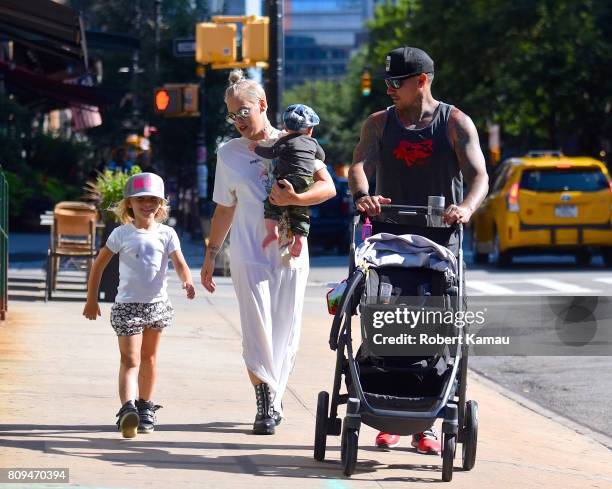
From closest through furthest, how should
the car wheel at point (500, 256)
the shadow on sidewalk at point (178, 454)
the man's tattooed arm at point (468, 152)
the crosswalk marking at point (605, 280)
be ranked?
the shadow on sidewalk at point (178, 454), the man's tattooed arm at point (468, 152), the crosswalk marking at point (605, 280), the car wheel at point (500, 256)

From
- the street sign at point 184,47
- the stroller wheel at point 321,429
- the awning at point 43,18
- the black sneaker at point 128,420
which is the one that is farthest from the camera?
the street sign at point 184,47

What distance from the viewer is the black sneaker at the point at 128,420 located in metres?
7.78

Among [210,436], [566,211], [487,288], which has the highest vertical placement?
[210,436]

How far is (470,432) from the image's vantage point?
7.19 meters

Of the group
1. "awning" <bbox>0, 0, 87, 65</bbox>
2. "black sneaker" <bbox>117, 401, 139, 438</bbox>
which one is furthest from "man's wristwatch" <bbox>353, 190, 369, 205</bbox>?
"awning" <bbox>0, 0, 87, 65</bbox>

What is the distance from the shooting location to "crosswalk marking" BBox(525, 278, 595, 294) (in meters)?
19.2

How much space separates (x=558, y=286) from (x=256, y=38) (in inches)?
212

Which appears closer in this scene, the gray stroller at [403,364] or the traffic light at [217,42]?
the gray stroller at [403,364]

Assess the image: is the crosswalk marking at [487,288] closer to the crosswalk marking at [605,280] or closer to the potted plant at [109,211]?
the crosswalk marking at [605,280]

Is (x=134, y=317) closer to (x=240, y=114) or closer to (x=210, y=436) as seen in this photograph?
(x=210, y=436)

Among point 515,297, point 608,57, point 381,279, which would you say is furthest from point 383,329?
point 608,57

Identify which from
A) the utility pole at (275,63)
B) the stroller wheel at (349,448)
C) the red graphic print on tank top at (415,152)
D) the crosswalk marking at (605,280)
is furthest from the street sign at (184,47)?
the stroller wheel at (349,448)

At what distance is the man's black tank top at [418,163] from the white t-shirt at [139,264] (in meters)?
1.21

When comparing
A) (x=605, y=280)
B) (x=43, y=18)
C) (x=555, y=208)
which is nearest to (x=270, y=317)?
(x=43, y=18)
